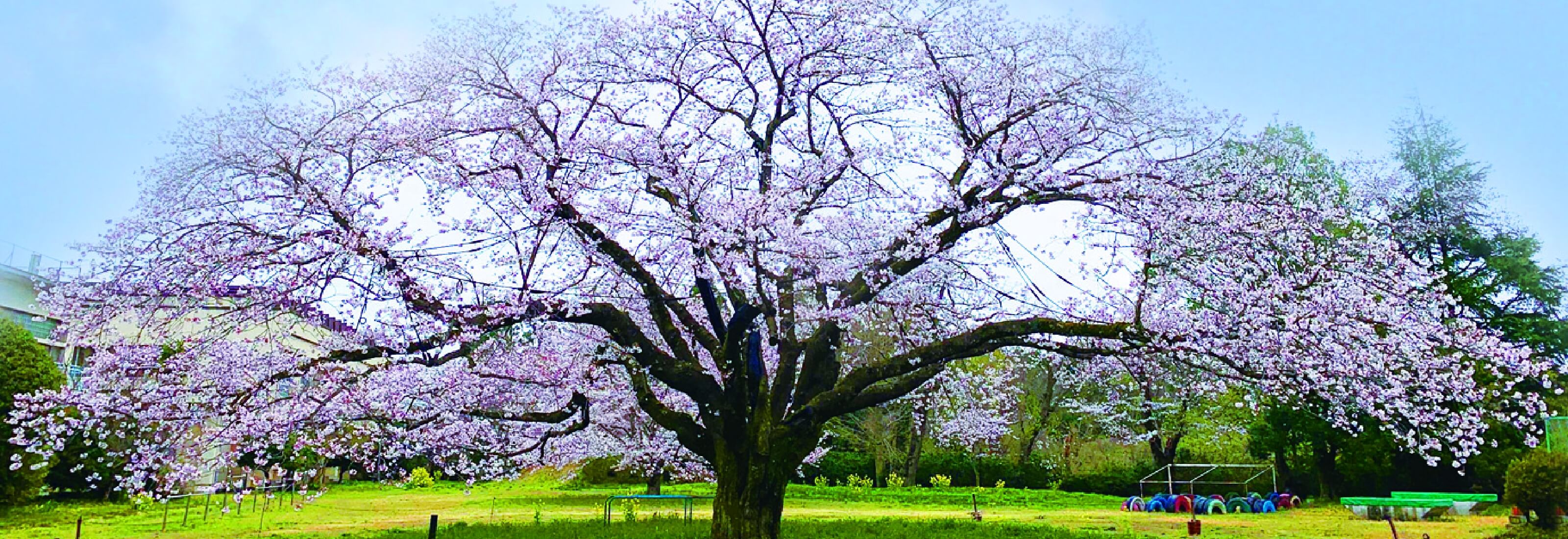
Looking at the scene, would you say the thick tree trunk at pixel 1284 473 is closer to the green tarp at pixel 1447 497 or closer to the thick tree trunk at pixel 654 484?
the green tarp at pixel 1447 497

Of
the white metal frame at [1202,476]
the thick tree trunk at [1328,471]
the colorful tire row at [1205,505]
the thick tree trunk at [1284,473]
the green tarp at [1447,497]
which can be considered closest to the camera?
the green tarp at [1447,497]

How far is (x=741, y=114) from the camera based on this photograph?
407 inches

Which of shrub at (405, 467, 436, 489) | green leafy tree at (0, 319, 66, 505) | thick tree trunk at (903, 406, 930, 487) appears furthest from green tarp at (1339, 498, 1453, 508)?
shrub at (405, 467, 436, 489)

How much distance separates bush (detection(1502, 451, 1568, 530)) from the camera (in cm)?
1164

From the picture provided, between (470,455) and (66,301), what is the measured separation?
561 centimetres

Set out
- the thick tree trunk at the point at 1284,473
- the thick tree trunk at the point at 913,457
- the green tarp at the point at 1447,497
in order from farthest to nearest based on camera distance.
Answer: the thick tree trunk at the point at 913,457 < the thick tree trunk at the point at 1284,473 < the green tarp at the point at 1447,497

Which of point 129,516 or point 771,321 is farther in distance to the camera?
point 129,516

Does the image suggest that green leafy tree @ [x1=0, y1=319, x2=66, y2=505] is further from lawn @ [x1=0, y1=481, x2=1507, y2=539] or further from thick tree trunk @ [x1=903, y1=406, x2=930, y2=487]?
thick tree trunk @ [x1=903, y1=406, x2=930, y2=487]

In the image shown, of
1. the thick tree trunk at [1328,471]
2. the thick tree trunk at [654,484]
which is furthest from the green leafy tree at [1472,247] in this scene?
the thick tree trunk at [654,484]

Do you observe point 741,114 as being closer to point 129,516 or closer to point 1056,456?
point 129,516

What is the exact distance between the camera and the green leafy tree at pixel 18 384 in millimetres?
15938

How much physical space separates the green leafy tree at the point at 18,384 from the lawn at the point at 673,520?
0.48 meters

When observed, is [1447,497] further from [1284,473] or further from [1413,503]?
[1284,473]

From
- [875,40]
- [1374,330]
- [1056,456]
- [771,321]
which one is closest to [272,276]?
[771,321]
